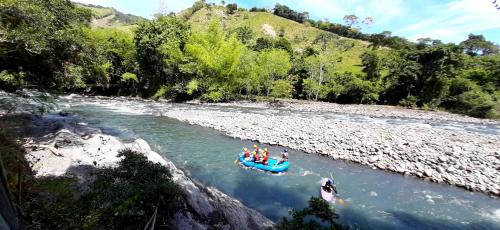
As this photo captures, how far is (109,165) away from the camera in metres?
9.07

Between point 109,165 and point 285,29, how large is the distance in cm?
9602

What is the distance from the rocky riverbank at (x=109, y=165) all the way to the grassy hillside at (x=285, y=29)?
56.1 metres

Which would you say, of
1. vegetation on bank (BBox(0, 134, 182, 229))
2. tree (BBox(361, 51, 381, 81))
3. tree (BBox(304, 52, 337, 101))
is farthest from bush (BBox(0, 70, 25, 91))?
tree (BBox(361, 51, 381, 81))

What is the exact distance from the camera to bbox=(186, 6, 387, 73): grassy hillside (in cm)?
7167

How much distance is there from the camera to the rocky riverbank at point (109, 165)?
7500 millimetres

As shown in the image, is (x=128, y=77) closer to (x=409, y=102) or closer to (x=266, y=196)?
(x=266, y=196)

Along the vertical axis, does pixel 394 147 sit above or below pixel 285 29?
below

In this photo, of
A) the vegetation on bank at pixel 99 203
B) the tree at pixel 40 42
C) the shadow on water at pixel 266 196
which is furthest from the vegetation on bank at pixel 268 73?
the vegetation on bank at pixel 99 203

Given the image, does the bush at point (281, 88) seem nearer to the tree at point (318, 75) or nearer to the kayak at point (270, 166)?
the tree at point (318, 75)

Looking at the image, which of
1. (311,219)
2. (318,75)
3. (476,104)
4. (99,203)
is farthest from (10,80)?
(476,104)

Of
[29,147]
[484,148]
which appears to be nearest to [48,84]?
[29,147]

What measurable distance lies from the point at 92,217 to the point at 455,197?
13129 mm

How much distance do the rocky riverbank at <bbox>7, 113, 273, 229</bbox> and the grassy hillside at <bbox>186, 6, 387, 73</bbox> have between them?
184 feet

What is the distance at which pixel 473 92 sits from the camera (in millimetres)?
38438
